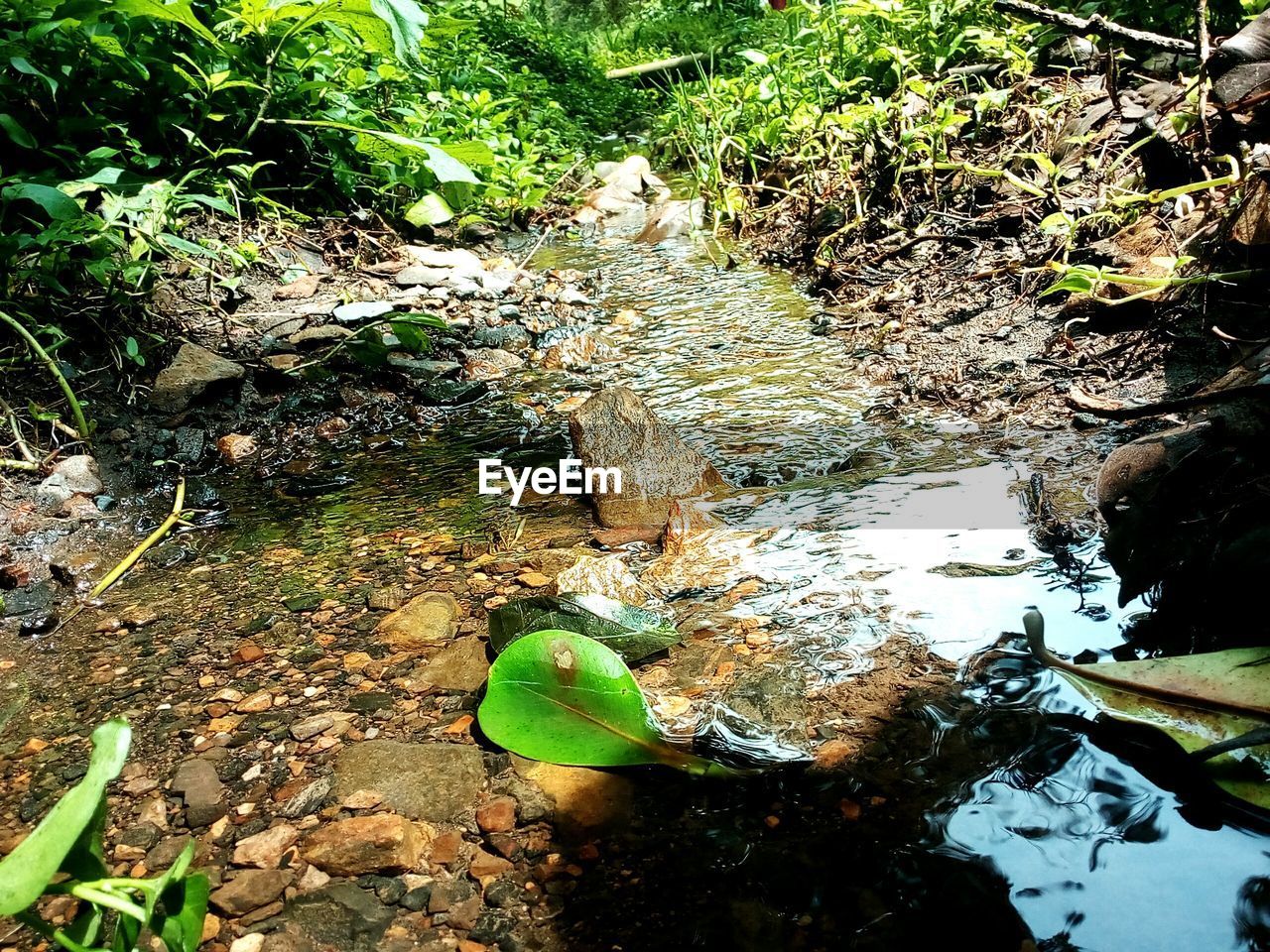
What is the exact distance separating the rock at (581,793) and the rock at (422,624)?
41cm

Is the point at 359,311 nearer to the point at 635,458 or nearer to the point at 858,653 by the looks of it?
the point at 635,458

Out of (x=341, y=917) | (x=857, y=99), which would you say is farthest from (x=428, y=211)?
(x=341, y=917)

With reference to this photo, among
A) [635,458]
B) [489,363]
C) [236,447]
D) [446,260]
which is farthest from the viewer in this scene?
[446,260]

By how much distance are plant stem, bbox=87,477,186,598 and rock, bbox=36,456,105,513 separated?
0.67 ft

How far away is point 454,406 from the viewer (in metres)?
2.84

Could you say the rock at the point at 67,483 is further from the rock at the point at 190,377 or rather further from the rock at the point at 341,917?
the rock at the point at 341,917

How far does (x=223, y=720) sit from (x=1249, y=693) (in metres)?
1.52

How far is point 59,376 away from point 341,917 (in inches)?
74.9

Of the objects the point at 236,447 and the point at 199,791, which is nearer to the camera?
the point at 199,791

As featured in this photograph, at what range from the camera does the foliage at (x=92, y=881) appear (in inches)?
29.0

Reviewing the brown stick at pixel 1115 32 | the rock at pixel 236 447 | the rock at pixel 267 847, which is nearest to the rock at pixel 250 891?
the rock at pixel 267 847

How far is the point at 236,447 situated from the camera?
2.51 metres

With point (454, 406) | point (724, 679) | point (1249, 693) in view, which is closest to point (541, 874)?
point (724, 679)

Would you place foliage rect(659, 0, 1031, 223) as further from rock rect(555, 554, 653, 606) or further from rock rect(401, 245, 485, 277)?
→ rock rect(555, 554, 653, 606)
